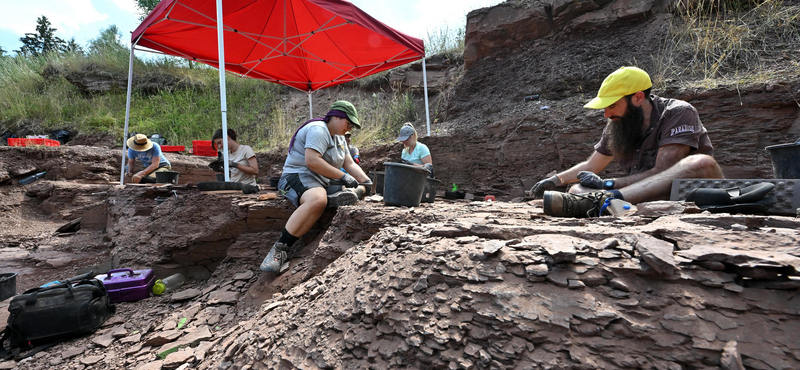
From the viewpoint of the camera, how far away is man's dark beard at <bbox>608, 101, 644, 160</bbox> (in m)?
2.64

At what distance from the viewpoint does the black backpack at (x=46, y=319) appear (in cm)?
270

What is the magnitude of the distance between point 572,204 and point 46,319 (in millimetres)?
4077

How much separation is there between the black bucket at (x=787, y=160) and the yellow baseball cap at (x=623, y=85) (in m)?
0.83

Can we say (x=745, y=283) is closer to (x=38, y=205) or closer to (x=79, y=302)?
(x=79, y=302)

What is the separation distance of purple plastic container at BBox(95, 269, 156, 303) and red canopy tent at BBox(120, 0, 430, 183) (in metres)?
3.77

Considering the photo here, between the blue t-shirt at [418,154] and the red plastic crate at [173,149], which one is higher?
the red plastic crate at [173,149]

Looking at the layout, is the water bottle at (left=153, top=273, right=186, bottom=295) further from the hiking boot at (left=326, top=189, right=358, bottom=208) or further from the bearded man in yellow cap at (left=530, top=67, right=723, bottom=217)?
the bearded man in yellow cap at (left=530, top=67, right=723, bottom=217)

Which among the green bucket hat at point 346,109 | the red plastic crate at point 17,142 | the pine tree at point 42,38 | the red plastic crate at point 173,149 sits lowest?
the green bucket hat at point 346,109

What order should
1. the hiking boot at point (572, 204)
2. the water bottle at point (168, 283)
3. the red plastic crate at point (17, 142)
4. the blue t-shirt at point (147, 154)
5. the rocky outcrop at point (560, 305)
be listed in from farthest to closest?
the red plastic crate at point (17, 142)
the blue t-shirt at point (147, 154)
the water bottle at point (168, 283)
the hiking boot at point (572, 204)
the rocky outcrop at point (560, 305)

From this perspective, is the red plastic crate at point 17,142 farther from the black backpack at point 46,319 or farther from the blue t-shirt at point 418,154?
the blue t-shirt at point 418,154

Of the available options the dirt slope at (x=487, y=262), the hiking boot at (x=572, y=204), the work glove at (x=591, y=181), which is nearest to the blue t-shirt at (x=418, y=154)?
the dirt slope at (x=487, y=262)

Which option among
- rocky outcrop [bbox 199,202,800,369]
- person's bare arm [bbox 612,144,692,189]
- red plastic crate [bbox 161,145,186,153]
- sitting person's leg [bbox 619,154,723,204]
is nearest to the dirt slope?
rocky outcrop [bbox 199,202,800,369]

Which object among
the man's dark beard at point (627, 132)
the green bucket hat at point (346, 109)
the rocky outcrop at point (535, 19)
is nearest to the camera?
the man's dark beard at point (627, 132)

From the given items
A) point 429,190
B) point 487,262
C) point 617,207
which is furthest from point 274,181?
point 617,207
